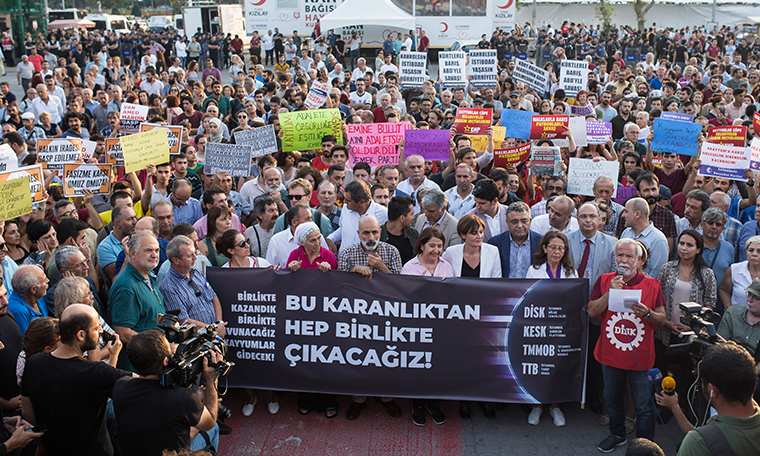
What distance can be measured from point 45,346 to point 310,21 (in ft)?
103

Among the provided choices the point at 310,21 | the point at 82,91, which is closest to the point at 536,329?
the point at 82,91

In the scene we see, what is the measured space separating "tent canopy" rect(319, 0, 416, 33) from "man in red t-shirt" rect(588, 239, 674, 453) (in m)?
26.0

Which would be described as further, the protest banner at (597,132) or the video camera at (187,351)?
the protest banner at (597,132)

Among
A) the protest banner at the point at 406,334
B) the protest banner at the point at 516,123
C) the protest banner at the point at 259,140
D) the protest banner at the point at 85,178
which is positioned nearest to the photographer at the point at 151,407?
the protest banner at the point at 406,334

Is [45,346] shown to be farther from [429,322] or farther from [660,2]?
[660,2]

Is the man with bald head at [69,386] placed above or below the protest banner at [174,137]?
below

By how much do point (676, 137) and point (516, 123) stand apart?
2275 mm

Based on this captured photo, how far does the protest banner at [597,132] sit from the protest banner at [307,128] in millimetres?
3904

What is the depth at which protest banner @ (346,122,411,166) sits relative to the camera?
9.16 m

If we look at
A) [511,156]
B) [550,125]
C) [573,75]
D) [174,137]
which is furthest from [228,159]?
[573,75]

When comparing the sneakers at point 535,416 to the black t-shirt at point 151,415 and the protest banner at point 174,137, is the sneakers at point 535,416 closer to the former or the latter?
the black t-shirt at point 151,415

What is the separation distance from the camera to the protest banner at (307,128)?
1002cm

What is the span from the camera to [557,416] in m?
5.62

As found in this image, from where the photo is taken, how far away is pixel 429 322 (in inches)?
219
